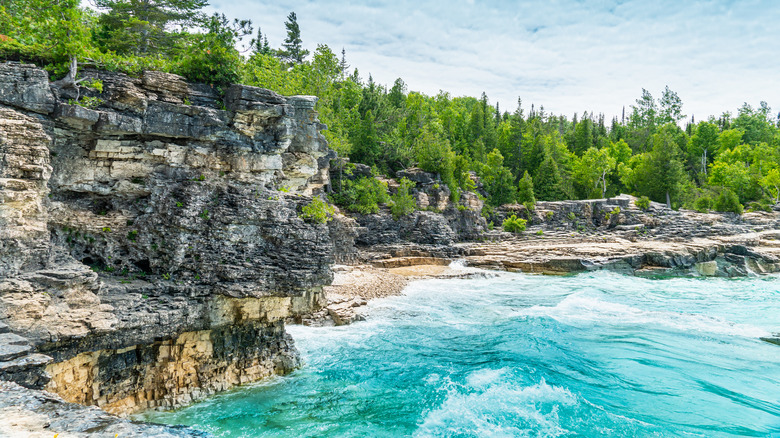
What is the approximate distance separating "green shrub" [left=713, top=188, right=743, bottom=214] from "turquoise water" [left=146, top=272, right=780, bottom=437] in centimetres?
3266

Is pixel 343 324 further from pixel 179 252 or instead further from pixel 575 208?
pixel 575 208

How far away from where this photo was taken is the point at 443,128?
217ft

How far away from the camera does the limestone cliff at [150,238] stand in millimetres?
8867

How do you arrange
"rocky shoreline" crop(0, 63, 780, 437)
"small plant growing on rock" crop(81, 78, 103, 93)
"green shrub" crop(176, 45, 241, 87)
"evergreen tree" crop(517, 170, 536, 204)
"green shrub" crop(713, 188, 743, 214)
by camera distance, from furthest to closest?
1. "evergreen tree" crop(517, 170, 536, 204)
2. "green shrub" crop(713, 188, 743, 214)
3. "green shrub" crop(176, 45, 241, 87)
4. "small plant growing on rock" crop(81, 78, 103, 93)
5. "rocky shoreline" crop(0, 63, 780, 437)

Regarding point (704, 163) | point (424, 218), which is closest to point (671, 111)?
point (704, 163)

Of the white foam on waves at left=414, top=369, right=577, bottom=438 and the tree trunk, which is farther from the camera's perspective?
the tree trunk

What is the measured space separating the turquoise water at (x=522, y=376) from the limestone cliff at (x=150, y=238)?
1665 mm

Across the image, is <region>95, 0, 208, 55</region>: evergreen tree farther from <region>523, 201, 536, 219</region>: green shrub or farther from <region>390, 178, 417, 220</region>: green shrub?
<region>523, 201, 536, 219</region>: green shrub

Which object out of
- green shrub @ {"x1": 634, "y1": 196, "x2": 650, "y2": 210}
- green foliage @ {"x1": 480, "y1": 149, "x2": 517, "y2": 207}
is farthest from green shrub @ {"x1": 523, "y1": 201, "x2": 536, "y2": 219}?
green shrub @ {"x1": 634, "y1": 196, "x2": 650, "y2": 210}

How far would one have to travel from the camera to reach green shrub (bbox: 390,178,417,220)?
41.8m

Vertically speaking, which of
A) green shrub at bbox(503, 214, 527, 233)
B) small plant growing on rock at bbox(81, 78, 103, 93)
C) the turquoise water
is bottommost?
the turquoise water

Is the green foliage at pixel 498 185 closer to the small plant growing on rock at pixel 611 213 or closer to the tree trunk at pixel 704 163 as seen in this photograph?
the small plant growing on rock at pixel 611 213

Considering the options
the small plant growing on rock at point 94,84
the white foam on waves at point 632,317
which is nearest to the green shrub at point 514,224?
the white foam on waves at point 632,317

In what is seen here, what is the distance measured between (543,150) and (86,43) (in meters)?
64.9
